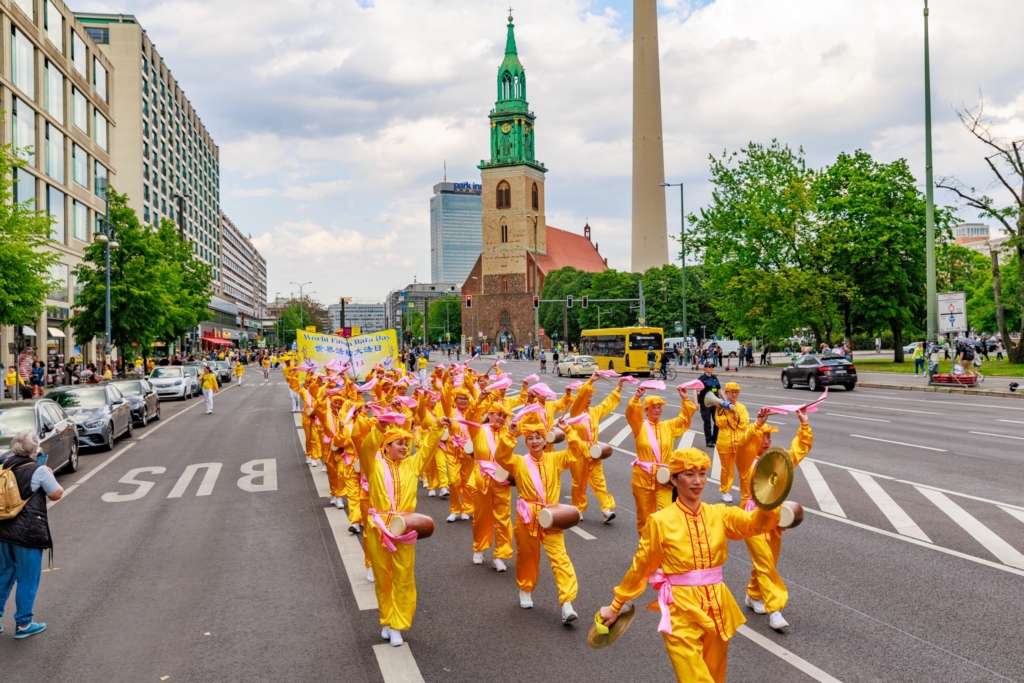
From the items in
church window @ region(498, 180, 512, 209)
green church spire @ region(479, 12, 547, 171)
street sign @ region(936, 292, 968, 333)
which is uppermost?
green church spire @ region(479, 12, 547, 171)

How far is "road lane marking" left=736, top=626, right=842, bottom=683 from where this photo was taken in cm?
501

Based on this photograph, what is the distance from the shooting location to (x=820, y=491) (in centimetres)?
1086

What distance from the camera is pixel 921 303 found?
4328cm

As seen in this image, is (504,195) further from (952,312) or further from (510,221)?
(952,312)

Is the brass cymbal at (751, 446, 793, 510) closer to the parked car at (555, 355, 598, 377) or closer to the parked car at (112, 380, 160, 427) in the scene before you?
the parked car at (112, 380, 160, 427)

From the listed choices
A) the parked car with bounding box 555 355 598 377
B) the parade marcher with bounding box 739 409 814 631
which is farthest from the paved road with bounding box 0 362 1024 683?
the parked car with bounding box 555 355 598 377

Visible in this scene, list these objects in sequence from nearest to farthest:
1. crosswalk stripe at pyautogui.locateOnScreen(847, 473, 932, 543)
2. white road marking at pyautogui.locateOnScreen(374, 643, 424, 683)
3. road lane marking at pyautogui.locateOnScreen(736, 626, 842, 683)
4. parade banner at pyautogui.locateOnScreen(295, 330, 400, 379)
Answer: road lane marking at pyautogui.locateOnScreen(736, 626, 842, 683)
white road marking at pyautogui.locateOnScreen(374, 643, 424, 683)
crosswalk stripe at pyautogui.locateOnScreen(847, 473, 932, 543)
parade banner at pyautogui.locateOnScreen(295, 330, 400, 379)

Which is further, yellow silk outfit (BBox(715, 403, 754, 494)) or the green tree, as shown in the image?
the green tree

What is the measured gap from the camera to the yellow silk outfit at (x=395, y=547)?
226 inches

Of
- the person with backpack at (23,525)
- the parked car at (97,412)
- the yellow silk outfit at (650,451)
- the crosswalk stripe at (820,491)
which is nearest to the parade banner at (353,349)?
the parked car at (97,412)

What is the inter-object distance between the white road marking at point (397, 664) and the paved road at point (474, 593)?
2cm

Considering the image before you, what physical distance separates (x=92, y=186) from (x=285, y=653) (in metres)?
48.8

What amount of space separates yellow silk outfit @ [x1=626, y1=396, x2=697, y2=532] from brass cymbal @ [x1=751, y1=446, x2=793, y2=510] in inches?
146

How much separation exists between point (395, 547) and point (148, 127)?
77228mm
